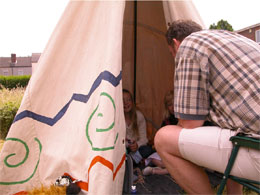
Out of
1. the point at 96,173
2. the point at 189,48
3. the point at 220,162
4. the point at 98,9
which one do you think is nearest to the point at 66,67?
the point at 98,9

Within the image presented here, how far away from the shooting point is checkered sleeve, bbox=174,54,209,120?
4.45ft

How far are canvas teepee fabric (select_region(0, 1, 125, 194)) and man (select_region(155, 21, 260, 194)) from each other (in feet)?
1.48

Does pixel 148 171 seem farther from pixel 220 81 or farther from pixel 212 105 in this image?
pixel 220 81

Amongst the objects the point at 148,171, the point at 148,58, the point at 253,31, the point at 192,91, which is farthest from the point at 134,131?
the point at 253,31

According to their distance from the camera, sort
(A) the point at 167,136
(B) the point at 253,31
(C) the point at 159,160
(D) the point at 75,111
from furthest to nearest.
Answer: (B) the point at 253,31
(C) the point at 159,160
(D) the point at 75,111
(A) the point at 167,136

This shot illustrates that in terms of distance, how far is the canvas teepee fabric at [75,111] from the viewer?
5.59 feet

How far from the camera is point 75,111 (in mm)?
1987

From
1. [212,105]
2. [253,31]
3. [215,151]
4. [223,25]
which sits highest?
[223,25]

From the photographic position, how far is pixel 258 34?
2089 cm

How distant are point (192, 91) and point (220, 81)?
0.16 meters

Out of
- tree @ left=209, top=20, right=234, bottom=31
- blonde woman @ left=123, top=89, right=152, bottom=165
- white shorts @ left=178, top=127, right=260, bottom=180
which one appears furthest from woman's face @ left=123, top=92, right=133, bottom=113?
tree @ left=209, top=20, right=234, bottom=31

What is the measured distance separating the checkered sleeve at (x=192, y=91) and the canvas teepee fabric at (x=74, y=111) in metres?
0.54

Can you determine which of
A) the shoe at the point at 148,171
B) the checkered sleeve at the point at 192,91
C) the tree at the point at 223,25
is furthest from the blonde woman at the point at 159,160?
the tree at the point at 223,25

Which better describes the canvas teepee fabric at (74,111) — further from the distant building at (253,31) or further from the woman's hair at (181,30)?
the distant building at (253,31)
